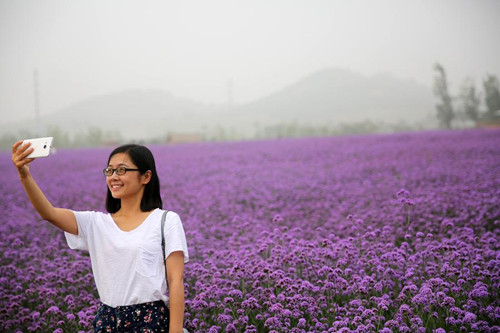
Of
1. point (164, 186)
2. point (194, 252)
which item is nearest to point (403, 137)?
point (164, 186)

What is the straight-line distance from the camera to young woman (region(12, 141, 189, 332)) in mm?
2285

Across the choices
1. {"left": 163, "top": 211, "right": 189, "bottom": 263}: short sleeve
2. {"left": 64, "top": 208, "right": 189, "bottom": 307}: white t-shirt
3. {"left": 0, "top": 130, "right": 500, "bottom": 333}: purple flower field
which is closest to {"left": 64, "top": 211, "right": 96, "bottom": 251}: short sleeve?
{"left": 64, "top": 208, "right": 189, "bottom": 307}: white t-shirt

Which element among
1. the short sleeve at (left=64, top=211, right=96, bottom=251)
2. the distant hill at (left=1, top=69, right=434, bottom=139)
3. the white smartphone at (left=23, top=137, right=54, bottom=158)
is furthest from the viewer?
the distant hill at (left=1, top=69, right=434, bottom=139)

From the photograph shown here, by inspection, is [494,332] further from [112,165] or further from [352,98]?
[352,98]

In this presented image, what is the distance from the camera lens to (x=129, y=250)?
2.33 m

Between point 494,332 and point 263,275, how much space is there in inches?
67.6

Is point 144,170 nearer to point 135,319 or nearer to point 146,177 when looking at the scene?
point 146,177

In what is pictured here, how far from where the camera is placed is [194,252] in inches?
204

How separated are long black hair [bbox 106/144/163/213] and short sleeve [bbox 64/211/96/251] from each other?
0.57ft

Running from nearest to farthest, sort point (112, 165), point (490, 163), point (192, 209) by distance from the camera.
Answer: point (112, 165) < point (192, 209) < point (490, 163)

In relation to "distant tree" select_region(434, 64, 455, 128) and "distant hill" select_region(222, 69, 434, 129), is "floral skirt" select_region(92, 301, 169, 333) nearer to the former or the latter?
"distant tree" select_region(434, 64, 455, 128)

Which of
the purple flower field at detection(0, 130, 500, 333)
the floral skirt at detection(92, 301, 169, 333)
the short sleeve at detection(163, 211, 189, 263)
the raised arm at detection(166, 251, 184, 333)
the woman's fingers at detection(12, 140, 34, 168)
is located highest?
the woman's fingers at detection(12, 140, 34, 168)

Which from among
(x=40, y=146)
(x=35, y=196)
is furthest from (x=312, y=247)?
(x=40, y=146)

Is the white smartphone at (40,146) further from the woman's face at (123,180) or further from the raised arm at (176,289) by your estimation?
the raised arm at (176,289)
